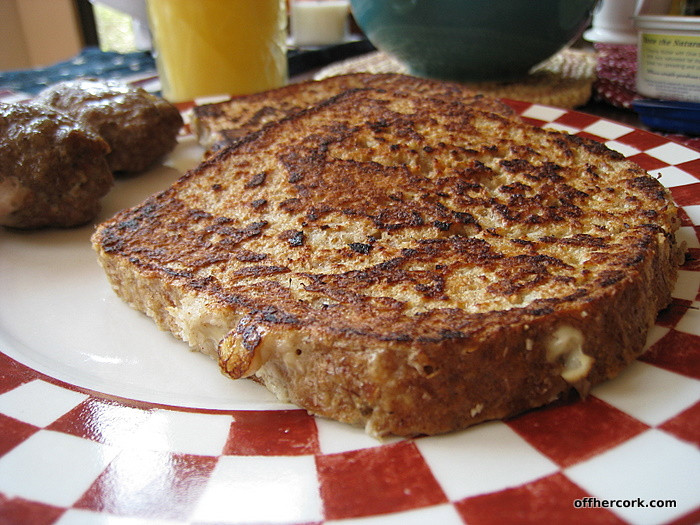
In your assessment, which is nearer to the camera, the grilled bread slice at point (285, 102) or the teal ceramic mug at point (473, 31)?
the grilled bread slice at point (285, 102)

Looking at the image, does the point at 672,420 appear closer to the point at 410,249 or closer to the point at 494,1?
the point at 410,249

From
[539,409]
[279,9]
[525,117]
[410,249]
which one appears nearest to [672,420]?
[539,409]

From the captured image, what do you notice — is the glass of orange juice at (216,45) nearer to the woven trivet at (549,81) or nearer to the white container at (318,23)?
the woven trivet at (549,81)

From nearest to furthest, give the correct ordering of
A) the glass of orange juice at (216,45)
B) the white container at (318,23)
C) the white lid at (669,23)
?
the white lid at (669,23) → the glass of orange juice at (216,45) → the white container at (318,23)

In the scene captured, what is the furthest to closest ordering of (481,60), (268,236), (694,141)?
(481,60) < (694,141) < (268,236)

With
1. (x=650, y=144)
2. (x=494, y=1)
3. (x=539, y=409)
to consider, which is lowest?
(x=539, y=409)

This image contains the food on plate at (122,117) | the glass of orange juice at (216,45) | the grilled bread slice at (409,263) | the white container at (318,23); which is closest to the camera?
the grilled bread slice at (409,263)

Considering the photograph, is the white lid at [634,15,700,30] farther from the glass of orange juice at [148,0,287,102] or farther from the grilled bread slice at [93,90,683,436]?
the glass of orange juice at [148,0,287,102]

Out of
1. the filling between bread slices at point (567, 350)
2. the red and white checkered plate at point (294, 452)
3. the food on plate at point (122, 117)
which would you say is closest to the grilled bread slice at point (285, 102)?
the food on plate at point (122, 117)
